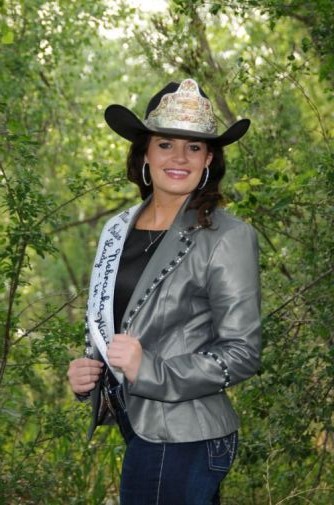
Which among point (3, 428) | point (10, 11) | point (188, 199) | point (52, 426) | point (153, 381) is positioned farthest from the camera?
point (10, 11)

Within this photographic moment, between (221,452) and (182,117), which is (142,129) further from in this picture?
(221,452)

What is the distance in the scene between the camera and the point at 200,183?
3.42m

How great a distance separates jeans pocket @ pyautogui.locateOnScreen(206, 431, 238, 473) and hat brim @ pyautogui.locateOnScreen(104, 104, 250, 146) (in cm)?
91

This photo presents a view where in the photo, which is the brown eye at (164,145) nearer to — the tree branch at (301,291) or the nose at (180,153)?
the nose at (180,153)

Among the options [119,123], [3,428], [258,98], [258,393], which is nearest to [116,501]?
[3,428]

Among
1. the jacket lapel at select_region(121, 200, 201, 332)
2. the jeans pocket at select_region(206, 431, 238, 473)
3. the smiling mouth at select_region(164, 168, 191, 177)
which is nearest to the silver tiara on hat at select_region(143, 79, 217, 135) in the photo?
the smiling mouth at select_region(164, 168, 191, 177)

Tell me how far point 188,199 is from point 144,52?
12.0ft

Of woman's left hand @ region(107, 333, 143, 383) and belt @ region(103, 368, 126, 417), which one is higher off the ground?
woman's left hand @ region(107, 333, 143, 383)

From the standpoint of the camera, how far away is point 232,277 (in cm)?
307

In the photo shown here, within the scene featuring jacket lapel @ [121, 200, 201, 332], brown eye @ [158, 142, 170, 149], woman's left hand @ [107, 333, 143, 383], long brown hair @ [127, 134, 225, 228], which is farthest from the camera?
brown eye @ [158, 142, 170, 149]

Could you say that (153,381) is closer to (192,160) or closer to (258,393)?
(192,160)

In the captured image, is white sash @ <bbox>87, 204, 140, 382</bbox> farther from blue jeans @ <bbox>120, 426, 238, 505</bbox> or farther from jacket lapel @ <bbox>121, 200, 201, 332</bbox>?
blue jeans @ <bbox>120, 426, 238, 505</bbox>

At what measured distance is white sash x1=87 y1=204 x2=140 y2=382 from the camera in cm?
327

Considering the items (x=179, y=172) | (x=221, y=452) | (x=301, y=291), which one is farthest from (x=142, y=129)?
(x=301, y=291)
